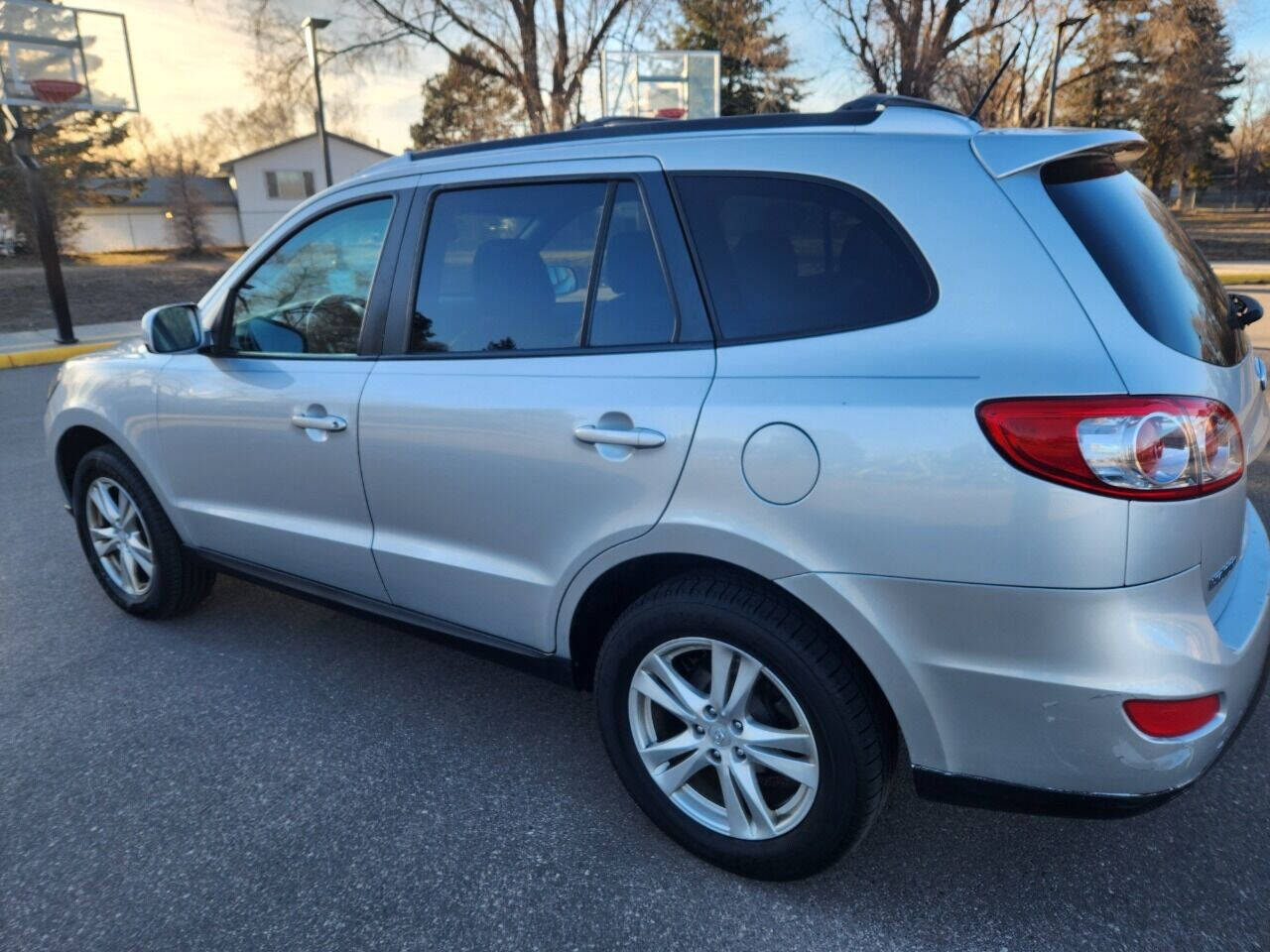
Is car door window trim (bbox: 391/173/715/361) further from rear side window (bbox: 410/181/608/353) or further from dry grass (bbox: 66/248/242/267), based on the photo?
dry grass (bbox: 66/248/242/267)

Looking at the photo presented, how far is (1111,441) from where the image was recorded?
1733 mm

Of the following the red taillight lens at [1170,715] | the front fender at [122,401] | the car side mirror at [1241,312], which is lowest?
the red taillight lens at [1170,715]

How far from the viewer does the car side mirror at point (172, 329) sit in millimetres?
3262

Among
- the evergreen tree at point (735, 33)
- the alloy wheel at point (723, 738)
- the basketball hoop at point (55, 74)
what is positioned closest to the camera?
the alloy wheel at point (723, 738)

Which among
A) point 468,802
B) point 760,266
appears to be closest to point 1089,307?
point 760,266

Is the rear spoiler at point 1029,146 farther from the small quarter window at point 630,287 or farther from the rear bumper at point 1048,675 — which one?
the rear bumper at point 1048,675

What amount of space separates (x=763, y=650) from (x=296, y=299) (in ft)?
6.94

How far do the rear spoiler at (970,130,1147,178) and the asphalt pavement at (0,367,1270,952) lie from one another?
1682 millimetres

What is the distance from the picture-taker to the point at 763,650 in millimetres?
2084

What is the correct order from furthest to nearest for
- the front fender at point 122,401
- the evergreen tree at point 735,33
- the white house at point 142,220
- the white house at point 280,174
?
the white house at point 142,220 < the white house at point 280,174 < the evergreen tree at point 735,33 < the front fender at point 122,401

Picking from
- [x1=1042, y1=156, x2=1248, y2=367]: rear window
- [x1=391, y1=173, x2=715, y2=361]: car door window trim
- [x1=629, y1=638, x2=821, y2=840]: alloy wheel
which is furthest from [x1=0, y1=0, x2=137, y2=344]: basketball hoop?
[x1=1042, y1=156, x2=1248, y2=367]: rear window

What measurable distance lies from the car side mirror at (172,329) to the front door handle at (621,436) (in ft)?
5.80

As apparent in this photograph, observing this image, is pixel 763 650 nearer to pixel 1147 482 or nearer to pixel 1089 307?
pixel 1147 482

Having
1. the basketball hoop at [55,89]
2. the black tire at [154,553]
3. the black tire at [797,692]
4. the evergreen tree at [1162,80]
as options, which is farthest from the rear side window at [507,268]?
the evergreen tree at [1162,80]
